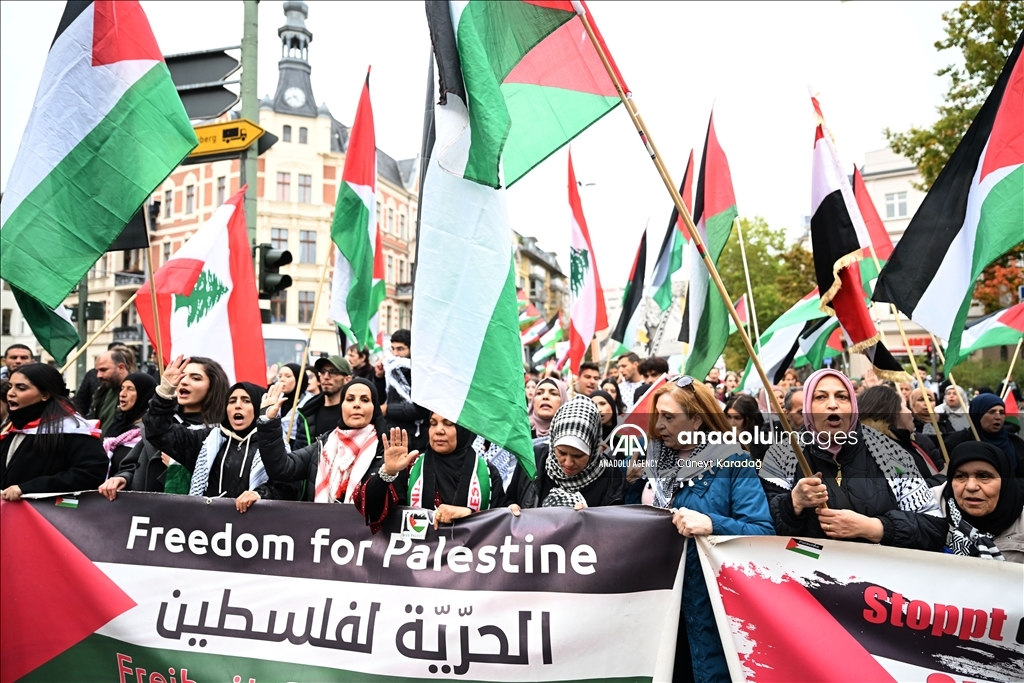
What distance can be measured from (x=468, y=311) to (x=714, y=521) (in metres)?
1.37

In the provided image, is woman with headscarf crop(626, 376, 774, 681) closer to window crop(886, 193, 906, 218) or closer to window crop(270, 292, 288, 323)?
window crop(270, 292, 288, 323)

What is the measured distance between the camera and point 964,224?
428cm

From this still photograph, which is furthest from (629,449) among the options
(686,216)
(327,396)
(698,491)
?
(327,396)

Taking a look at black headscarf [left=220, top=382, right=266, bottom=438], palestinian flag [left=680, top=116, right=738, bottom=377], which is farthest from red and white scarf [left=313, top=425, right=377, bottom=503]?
palestinian flag [left=680, top=116, right=738, bottom=377]

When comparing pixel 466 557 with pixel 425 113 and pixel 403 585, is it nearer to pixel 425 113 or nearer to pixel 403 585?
pixel 403 585

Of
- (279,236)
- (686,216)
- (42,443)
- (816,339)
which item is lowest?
(42,443)

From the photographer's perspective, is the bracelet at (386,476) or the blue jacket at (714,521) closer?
the blue jacket at (714,521)

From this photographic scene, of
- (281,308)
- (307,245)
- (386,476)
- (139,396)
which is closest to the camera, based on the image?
(386,476)

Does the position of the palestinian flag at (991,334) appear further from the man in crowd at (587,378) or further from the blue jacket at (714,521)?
the blue jacket at (714,521)

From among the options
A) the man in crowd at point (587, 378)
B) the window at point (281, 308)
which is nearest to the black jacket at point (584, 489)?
the man in crowd at point (587, 378)

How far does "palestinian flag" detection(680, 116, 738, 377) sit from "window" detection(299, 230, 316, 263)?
4978 cm

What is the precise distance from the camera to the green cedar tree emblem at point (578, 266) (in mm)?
9414

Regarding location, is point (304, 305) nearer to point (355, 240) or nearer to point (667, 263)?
point (667, 263)

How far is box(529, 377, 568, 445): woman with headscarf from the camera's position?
19.1 ft
